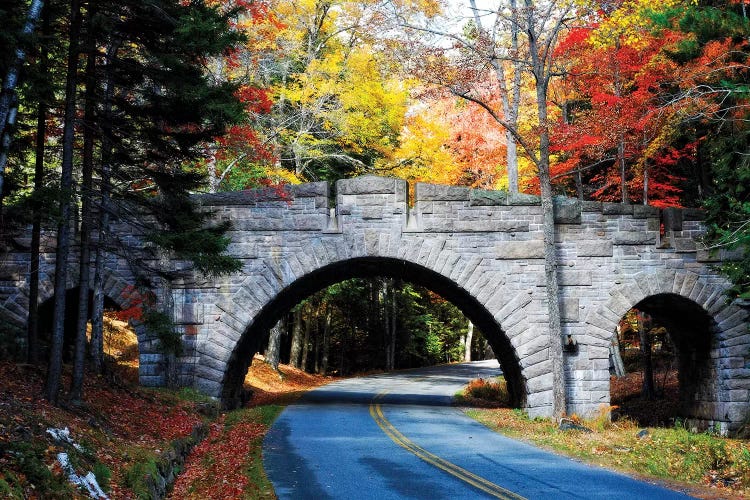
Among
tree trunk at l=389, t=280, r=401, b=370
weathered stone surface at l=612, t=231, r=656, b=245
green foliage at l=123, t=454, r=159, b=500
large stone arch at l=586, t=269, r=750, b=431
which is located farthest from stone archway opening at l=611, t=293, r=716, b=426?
tree trunk at l=389, t=280, r=401, b=370

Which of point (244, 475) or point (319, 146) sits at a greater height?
point (319, 146)

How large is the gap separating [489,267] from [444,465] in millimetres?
7613

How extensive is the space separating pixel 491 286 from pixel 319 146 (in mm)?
12821

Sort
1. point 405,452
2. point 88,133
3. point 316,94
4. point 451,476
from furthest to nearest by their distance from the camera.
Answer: point 316,94 < point 405,452 < point 88,133 < point 451,476

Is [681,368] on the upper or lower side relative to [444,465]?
upper

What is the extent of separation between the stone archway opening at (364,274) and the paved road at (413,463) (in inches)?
74.0

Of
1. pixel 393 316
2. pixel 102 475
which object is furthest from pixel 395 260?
pixel 393 316

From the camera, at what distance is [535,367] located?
16.5 meters

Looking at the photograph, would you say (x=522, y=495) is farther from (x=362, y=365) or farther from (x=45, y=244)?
(x=362, y=365)

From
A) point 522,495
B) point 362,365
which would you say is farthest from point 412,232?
point 362,365

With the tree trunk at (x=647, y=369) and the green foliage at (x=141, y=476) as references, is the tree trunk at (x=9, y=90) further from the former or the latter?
the tree trunk at (x=647, y=369)

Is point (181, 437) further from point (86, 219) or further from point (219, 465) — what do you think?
point (86, 219)

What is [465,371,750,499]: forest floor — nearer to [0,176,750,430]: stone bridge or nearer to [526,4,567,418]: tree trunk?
[526,4,567,418]: tree trunk

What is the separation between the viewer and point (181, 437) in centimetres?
1083
